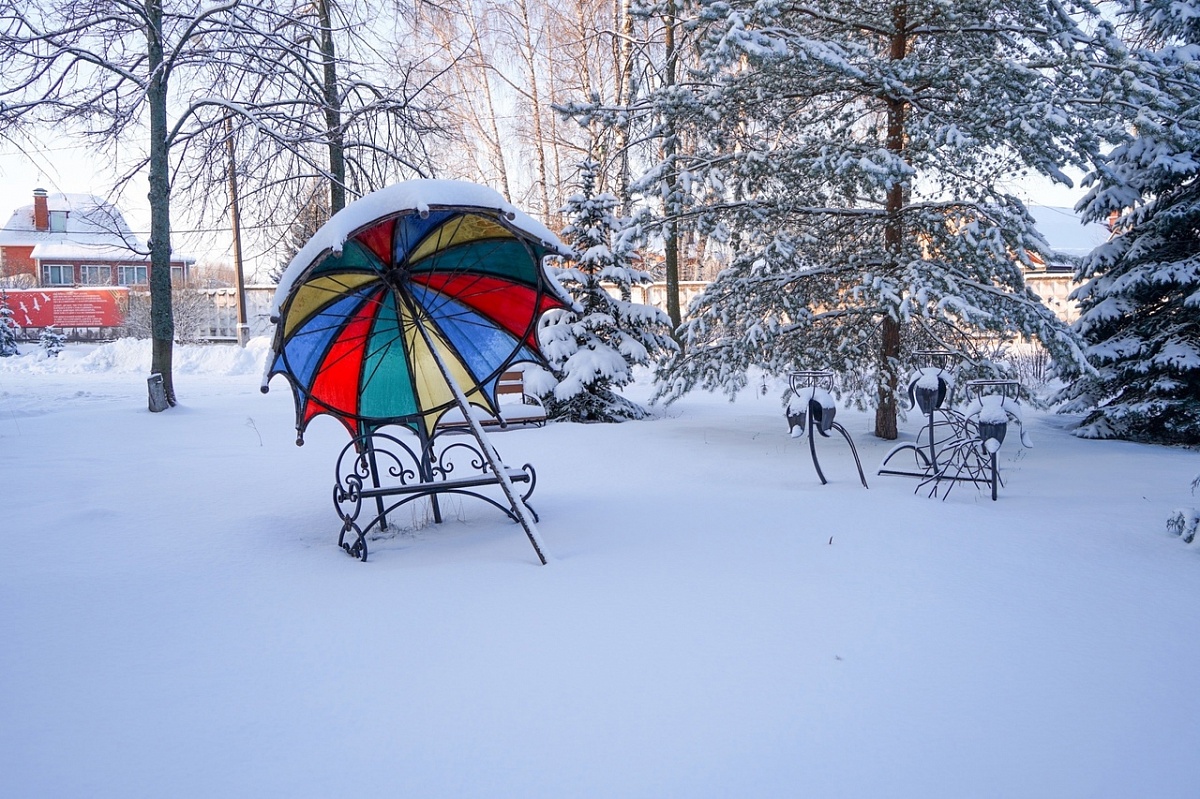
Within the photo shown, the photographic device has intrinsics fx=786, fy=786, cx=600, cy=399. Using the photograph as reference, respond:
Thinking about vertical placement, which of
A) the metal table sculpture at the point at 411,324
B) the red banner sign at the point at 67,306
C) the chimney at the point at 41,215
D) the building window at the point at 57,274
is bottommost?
the metal table sculpture at the point at 411,324

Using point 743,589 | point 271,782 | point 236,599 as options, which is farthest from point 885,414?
point 271,782

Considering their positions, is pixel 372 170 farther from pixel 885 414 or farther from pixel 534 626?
pixel 534 626

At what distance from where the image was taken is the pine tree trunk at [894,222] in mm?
8336

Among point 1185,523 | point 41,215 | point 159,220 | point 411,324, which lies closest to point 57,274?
point 41,215

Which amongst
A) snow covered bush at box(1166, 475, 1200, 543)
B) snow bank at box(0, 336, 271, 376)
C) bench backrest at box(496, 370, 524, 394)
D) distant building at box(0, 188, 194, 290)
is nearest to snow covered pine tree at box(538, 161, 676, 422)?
bench backrest at box(496, 370, 524, 394)

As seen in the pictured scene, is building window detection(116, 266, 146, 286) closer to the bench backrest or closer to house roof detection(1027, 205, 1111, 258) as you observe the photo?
the bench backrest

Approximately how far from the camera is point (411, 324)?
19.3ft

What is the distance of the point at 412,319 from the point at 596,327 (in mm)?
6038

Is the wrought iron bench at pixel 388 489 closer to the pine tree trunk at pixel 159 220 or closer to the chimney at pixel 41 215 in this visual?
the pine tree trunk at pixel 159 220

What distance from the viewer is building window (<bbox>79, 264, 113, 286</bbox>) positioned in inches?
1948

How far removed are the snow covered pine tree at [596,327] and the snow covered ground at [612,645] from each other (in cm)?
473

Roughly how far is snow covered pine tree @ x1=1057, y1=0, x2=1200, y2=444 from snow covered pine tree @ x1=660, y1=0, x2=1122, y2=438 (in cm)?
175

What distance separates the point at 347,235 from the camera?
13.4 feet

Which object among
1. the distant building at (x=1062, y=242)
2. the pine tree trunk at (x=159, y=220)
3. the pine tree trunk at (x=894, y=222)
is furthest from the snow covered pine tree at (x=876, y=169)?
the distant building at (x=1062, y=242)
